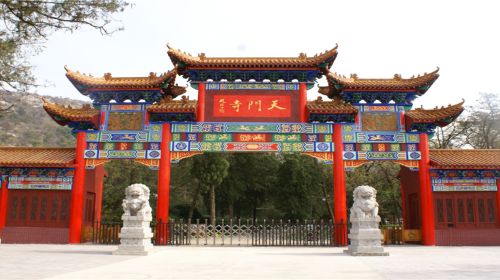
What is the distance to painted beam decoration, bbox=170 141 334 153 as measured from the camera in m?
14.6

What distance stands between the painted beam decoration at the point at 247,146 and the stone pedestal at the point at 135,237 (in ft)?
15.0

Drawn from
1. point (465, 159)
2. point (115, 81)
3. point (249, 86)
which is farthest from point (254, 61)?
point (465, 159)

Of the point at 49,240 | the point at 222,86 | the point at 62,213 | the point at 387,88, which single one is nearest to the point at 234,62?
the point at 222,86

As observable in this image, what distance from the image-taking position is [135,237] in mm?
10219

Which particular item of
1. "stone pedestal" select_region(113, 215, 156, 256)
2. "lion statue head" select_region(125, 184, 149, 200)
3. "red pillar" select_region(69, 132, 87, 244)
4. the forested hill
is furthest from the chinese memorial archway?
the forested hill

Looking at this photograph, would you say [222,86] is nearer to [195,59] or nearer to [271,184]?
[195,59]

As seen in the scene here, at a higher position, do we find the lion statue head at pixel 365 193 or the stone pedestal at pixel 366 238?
the lion statue head at pixel 365 193

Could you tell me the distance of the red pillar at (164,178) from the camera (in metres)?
14.0

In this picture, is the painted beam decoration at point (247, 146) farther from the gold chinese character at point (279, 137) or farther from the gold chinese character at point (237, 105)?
the gold chinese character at point (237, 105)

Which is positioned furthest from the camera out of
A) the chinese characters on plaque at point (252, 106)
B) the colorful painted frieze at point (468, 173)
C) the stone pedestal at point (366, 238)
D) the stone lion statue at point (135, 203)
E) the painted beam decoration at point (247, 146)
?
the chinese characters on plaque at point (252, 106)

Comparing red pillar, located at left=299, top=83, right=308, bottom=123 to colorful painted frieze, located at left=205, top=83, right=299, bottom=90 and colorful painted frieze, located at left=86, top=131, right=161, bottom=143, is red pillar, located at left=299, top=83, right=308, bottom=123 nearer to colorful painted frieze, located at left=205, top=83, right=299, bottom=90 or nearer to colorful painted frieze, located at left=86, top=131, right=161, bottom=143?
colorful painted frieze, located at left=205, top=83, right=299, bottom=90

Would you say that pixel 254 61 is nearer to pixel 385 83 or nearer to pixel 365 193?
pixel 385 83

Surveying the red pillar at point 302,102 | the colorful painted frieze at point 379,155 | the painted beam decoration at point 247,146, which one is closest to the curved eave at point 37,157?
the painted beam decoration at point 247,146

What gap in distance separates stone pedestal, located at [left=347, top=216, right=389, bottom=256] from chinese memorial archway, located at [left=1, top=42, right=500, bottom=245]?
3622 millimetres
